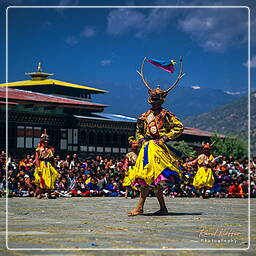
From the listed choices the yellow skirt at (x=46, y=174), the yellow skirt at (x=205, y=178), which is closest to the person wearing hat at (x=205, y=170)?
the yellow skirt at (x=205, y=178)

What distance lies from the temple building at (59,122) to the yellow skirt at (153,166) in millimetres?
24424

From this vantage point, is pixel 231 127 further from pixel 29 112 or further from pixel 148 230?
pixel 148 230

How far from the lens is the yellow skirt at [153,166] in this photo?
1018 cm

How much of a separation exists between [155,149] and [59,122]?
104ft

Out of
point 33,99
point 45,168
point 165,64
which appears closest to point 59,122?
point 33,99

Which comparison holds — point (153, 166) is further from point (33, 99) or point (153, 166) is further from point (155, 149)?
point (33, 99)

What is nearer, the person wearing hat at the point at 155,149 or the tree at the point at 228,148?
the person wearing hat at the point at 155,149

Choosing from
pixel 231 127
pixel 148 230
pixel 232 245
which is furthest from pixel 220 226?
pixel 231 127

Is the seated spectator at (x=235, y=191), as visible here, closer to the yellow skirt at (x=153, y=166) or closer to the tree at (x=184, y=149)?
the yellow skirt at (x=153, y=166)

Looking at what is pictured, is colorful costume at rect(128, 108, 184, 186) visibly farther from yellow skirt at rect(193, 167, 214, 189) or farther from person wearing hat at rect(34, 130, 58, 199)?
yellow skirt at rect(193, 167, 214, 189)

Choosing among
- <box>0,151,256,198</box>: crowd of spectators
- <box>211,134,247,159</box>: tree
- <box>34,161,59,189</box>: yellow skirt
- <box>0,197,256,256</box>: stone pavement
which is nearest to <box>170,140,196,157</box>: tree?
<box>211,134,247,159</box>: tree

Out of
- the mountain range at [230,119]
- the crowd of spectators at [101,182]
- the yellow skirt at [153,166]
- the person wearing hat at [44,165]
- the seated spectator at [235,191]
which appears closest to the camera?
the yellow skirt at [153,166]

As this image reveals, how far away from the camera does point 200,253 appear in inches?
207

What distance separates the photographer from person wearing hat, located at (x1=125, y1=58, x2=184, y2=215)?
10195mm
